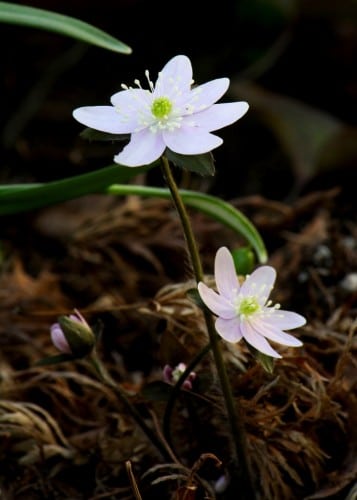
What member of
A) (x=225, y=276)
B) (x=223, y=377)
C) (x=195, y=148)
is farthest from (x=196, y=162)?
(x=223, y=377)

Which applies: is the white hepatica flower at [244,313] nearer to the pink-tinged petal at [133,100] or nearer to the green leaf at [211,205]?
the pink-tinged petal at [133,100]

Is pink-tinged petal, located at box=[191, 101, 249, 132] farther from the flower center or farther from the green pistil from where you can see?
the flower center

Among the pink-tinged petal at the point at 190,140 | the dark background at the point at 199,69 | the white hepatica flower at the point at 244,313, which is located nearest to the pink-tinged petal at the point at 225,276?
A: the white hepatica flower at the point at 244,313

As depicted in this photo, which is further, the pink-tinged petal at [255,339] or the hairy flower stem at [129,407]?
the hairy flower stem at [129,407]

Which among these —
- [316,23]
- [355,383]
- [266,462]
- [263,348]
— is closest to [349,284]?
[355,383]

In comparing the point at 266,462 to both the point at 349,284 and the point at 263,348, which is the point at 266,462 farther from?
the point at 349,284

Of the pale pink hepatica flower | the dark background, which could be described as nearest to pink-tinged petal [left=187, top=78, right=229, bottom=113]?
the pale pink hepatica flower

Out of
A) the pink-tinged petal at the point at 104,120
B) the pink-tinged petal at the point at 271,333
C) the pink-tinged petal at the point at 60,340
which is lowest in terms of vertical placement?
the pink-tinged petal at the point at 60,340

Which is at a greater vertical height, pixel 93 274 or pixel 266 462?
pixel 266 462
